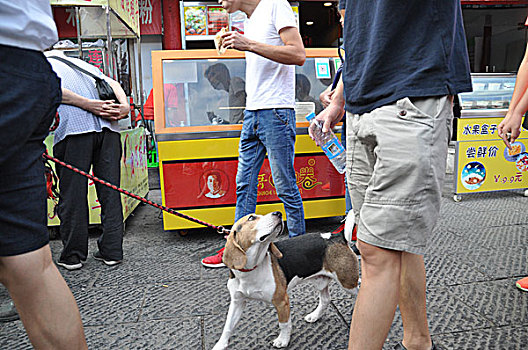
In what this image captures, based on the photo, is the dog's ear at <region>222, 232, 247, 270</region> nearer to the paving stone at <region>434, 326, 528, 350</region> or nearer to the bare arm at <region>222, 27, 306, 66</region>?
the paving stone at <region>434, 326, 528, 350</region>

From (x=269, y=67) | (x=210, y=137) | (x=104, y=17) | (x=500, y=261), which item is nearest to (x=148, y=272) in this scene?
(x=210, y=137)

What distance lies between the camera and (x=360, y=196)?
1540 mm

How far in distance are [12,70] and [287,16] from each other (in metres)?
2.08

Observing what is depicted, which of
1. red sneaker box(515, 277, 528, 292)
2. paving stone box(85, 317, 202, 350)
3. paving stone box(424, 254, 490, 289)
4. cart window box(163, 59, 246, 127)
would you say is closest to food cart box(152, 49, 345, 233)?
cart window box(163, 59, 246, 127)

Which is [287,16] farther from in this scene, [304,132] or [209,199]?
[209,199]

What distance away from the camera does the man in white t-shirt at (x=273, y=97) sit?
9.22 feet

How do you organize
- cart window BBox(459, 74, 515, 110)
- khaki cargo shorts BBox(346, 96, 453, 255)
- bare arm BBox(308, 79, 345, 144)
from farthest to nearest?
cart window BBox(459, 74, 515, 110), bare arm BBox(308, 79, 345, 144), khaki cargo shorts BBox(346, 96, 453, 255)

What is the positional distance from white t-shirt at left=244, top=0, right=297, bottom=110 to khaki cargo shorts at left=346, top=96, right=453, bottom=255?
5.45 ft

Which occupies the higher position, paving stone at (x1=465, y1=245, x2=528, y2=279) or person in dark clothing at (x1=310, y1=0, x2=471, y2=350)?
person in dark clothing at (x1=310, y1=0, x2=471, y2=350)

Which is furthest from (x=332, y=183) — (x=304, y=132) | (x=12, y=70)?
(x=12, y=70)

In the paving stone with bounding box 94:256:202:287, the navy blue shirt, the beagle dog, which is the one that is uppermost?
the navy blue shirt

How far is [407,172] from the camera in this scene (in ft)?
4.10

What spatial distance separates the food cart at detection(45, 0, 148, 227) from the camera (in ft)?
13.3

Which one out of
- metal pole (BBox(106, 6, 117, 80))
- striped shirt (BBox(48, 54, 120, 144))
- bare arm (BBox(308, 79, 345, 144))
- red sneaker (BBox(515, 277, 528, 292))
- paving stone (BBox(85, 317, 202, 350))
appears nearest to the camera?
bare arm (BBox(308, 79, 345, 144))
